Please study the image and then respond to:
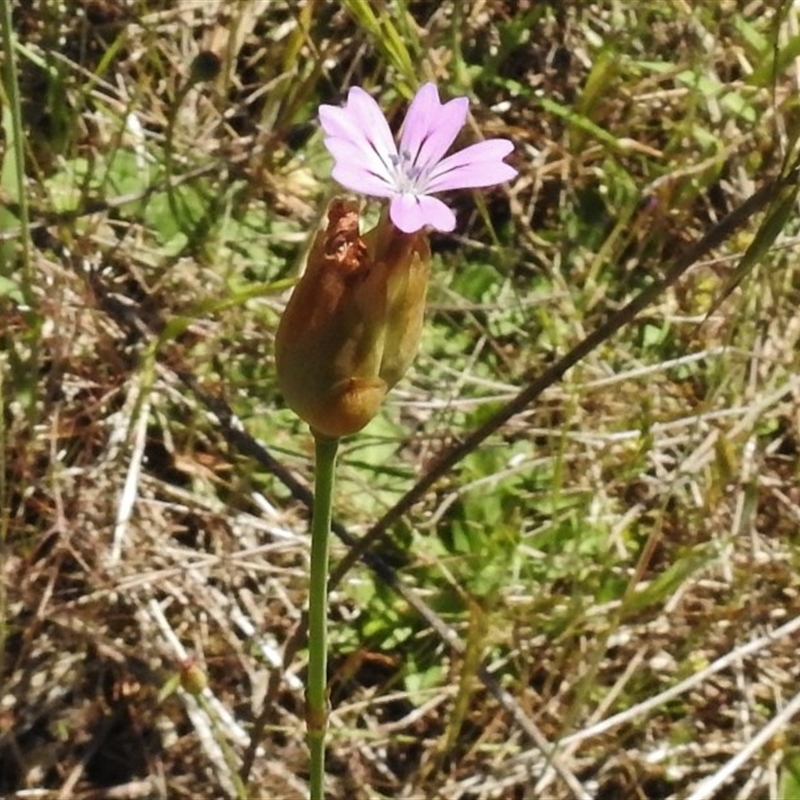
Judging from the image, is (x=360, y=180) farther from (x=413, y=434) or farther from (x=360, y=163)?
(x=413, y=434)

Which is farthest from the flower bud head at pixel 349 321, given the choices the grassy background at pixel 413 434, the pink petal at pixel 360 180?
the grassy background at pixel 413 434

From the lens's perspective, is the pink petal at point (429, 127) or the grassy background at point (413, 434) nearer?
the pink petal at point (429, 127)

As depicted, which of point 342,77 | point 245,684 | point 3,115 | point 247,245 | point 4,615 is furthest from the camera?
point 342,77

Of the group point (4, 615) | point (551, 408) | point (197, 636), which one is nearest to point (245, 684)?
point (197, 636)

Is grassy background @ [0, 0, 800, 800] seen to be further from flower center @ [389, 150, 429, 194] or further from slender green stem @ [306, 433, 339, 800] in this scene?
flower center @ [389, 150, 429, 194]

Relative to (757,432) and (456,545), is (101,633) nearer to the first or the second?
(456,545)

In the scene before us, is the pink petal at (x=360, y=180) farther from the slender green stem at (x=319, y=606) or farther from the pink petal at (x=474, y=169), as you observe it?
the slender green stem at (x=319, y=606)
